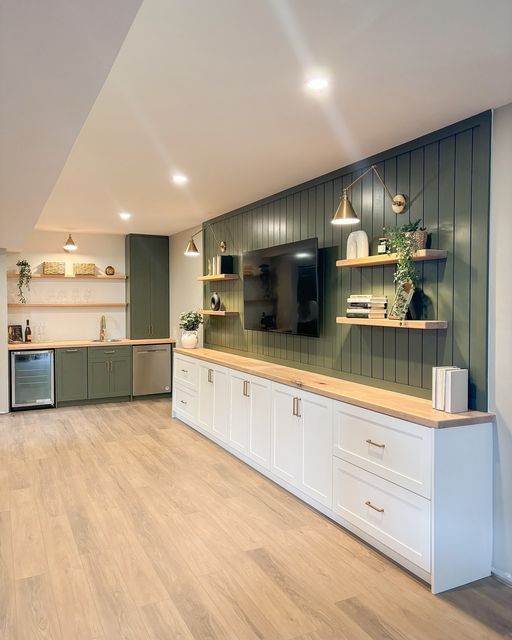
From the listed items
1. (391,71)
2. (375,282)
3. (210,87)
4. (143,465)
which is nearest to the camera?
(391,71)

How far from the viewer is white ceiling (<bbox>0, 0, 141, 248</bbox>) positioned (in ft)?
4.15

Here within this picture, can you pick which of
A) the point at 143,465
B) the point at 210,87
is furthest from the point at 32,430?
the point at 210,87

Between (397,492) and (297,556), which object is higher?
(397,492)

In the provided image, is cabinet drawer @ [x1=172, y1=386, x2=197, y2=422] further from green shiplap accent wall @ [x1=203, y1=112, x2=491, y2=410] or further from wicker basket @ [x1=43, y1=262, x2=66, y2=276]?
wicker basket @ [x1=43, y1=262, x2=66, y2=276]

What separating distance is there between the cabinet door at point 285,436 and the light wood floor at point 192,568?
0.18 meters

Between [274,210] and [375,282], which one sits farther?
[274,210]

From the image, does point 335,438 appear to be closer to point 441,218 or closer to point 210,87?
point 441,218

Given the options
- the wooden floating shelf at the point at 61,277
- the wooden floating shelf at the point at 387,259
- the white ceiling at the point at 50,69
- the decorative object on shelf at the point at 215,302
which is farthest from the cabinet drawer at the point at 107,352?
the white ceiling at the point at 50,69

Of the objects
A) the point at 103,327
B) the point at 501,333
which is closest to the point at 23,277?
the point at 103,327

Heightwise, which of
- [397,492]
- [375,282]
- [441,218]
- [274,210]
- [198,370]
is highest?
[274,210]

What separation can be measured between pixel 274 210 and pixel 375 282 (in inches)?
66.0

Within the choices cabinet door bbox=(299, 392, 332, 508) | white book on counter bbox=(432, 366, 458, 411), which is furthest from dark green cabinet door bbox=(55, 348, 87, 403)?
white book on counter bbox=(432, 366, 458, 411)

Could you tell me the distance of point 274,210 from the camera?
4926 mm

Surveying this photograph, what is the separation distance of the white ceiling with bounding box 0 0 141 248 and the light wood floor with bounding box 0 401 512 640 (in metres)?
2.23
